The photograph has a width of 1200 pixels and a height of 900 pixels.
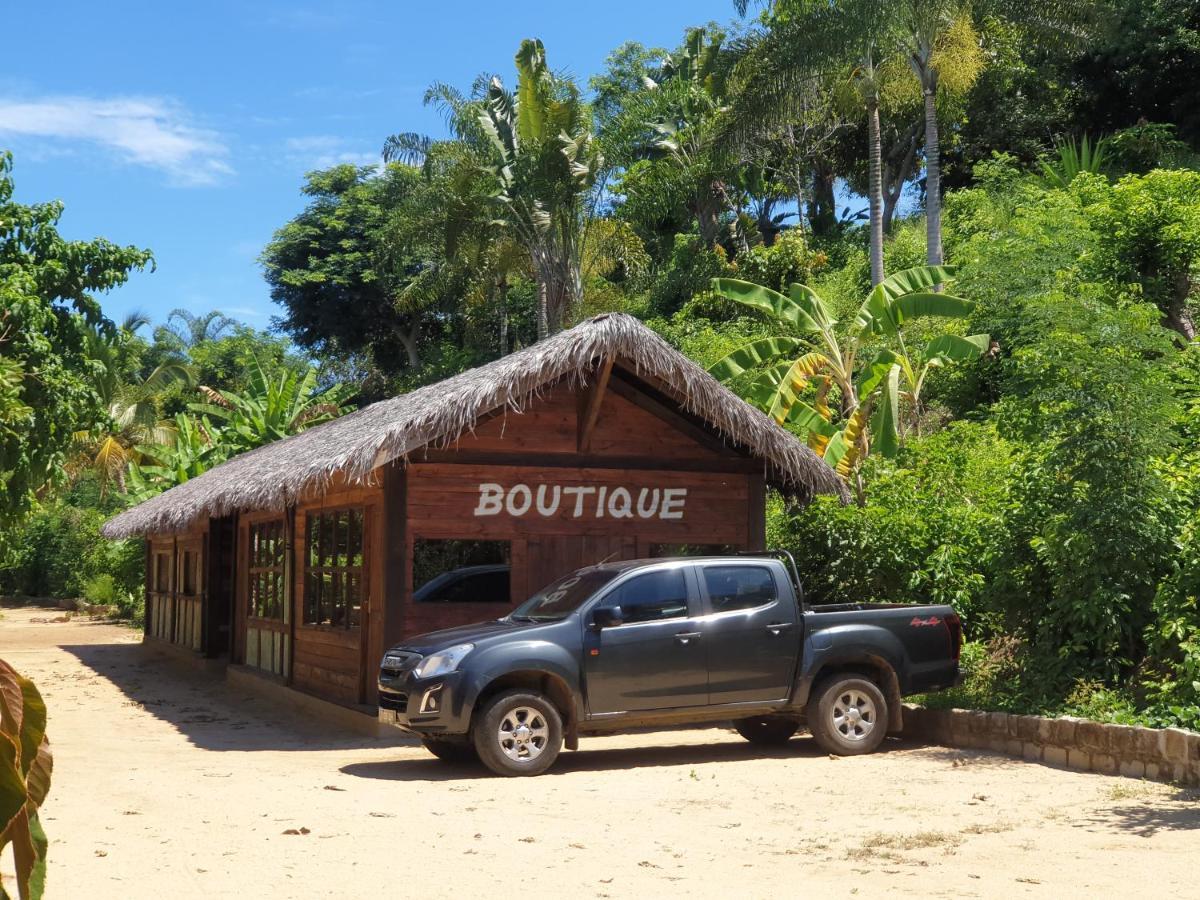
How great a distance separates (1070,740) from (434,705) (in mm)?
5594

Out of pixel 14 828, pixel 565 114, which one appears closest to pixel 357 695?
pixel 14 828

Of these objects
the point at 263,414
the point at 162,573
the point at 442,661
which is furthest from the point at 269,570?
the point at 162,573

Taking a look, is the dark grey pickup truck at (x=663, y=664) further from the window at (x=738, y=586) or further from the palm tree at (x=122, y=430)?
the palm tree at (x=122, y=430)

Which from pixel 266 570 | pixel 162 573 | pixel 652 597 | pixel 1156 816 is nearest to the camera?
pixel 1156 816

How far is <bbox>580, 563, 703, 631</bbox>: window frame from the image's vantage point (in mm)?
11891

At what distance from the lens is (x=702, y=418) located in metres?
15.7

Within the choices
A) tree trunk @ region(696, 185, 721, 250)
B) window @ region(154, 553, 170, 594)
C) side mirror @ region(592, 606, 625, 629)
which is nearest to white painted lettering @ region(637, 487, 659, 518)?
side mirror @ region(592, 606, 625, 629)

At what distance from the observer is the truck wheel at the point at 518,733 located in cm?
1127

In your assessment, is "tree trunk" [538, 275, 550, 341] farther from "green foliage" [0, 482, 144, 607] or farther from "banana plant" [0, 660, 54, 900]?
"banana plant" [0, 660, 54, 900]

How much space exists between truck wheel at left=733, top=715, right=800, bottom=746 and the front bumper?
342 cm

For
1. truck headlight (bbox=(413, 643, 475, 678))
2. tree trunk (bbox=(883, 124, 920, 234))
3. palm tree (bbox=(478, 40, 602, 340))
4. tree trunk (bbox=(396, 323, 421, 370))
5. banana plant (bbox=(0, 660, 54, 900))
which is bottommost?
truck headlight (bbox=(413, 643, 475, 678))

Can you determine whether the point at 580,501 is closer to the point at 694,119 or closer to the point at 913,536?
the point at 913,536

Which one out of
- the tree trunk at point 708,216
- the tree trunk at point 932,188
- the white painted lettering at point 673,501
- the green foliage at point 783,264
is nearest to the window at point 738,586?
the white painted lettering at point 673,501

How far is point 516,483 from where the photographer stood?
14.9 m
